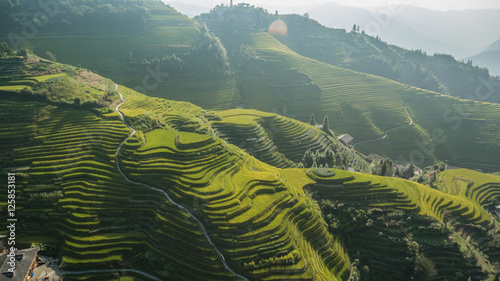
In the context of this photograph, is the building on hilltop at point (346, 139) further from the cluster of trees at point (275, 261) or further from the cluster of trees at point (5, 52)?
the cluster of trees at point (5, 52)

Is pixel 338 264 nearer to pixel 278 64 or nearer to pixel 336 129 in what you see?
pixel 336 129

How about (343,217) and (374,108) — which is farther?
(374,108)

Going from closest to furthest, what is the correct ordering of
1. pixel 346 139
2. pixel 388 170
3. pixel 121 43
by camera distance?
1. pixel 388 170
2. pixel 346 139
3. pixel 121 43

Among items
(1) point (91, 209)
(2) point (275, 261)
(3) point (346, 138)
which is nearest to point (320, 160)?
(3) point (346, 138)

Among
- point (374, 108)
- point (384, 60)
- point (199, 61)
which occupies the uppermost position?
point (384, 60)

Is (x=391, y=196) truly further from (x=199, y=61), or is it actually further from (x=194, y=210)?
(x=199, y=61)

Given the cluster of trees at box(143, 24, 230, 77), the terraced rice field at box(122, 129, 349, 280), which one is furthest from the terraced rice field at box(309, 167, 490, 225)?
the cluster of trees at box(143, 24, 230, 77)

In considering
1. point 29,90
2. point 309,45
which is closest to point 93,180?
point 29,90

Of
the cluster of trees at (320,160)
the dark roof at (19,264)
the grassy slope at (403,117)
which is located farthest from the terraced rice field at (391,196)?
the dark roof at (19,264)
